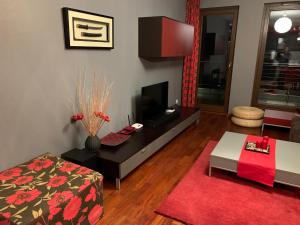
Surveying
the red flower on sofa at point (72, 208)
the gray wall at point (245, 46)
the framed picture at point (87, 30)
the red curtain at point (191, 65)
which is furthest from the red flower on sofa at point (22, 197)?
the gray wall at point (245, 46)

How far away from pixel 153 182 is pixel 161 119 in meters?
1.32

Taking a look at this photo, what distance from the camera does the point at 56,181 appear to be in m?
1.87

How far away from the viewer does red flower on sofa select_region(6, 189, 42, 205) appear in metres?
1.61

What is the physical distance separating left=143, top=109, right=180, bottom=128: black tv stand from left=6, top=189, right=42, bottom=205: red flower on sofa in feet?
A: 6.74

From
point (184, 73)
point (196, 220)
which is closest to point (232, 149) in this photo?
point (196, 220)

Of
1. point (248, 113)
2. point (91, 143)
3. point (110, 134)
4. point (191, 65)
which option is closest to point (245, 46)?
point (191, 65)

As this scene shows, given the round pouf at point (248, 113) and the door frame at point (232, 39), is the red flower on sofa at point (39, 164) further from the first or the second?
A: the door frame at point (232, 39)

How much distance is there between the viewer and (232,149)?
284cm

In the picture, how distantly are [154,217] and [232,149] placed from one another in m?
1.31

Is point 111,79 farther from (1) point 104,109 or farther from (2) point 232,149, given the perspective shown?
(2) point 232,149

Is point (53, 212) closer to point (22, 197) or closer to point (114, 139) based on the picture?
point (22, 197)

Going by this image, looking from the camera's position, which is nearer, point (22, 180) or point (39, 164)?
point (22, 180)

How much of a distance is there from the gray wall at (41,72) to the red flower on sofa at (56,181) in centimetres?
53

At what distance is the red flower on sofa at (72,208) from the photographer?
1690 millimetres
